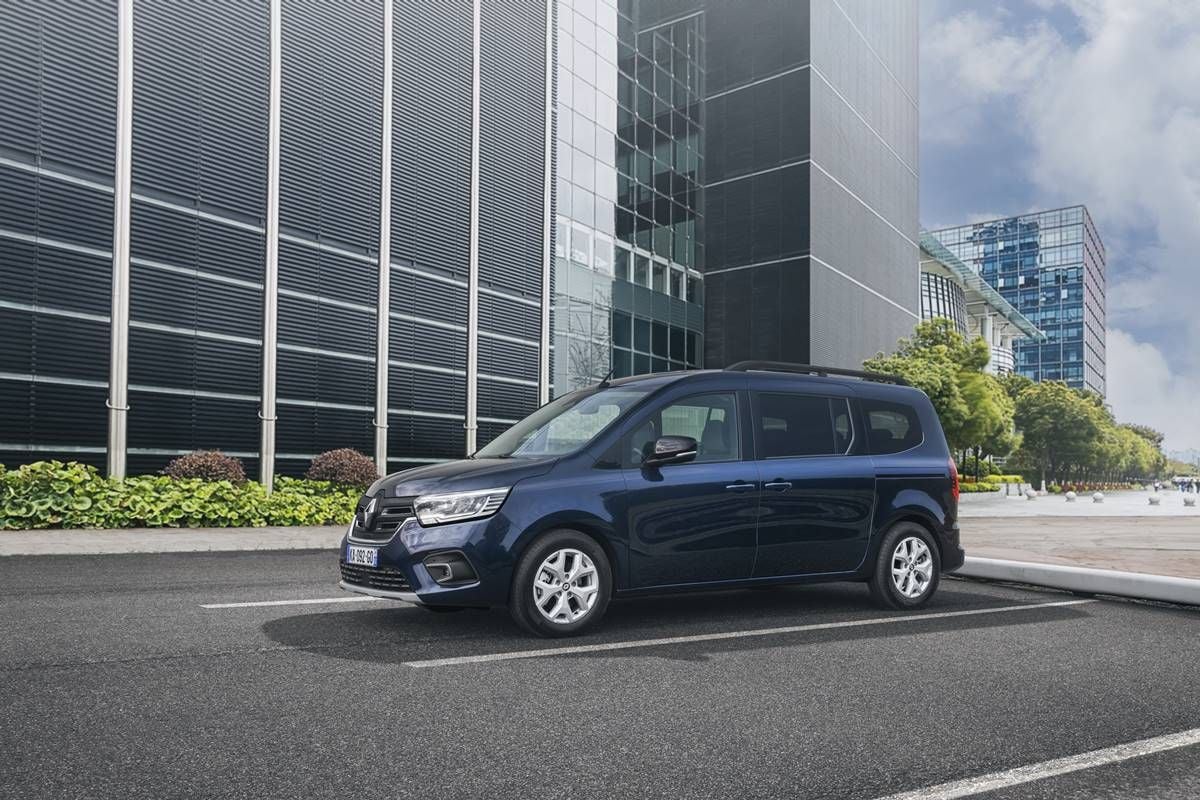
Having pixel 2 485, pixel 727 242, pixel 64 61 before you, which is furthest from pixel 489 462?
pixel 727 242

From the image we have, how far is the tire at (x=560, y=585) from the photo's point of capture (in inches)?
247

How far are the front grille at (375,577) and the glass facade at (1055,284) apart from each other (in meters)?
165

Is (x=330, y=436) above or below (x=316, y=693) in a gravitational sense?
above

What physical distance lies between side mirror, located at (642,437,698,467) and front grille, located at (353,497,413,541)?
160cm

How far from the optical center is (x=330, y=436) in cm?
2122

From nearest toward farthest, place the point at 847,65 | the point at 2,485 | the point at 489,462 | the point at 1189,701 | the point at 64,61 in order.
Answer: the point at 1189,701 < the point at 489,462 < the point at 2,485 < the point at 64,61 < the point at 847,65

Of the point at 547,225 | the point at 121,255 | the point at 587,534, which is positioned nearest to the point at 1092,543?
the point at 587,534

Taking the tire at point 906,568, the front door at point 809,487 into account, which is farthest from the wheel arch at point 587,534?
the tire at point 906,568

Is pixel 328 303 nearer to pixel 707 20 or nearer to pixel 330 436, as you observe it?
pixel 330 436

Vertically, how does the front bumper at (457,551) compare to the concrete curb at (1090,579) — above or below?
above

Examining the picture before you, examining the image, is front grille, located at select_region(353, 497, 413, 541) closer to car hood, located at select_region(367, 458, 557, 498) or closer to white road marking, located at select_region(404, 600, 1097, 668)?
car hood, located at select_region(367, 458, 557, 498)

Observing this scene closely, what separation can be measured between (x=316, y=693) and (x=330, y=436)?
17.0m

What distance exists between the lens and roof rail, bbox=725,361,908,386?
7660 mm

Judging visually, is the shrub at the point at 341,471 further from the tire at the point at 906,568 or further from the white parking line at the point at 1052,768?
the white parking line at the point at 1052,768
